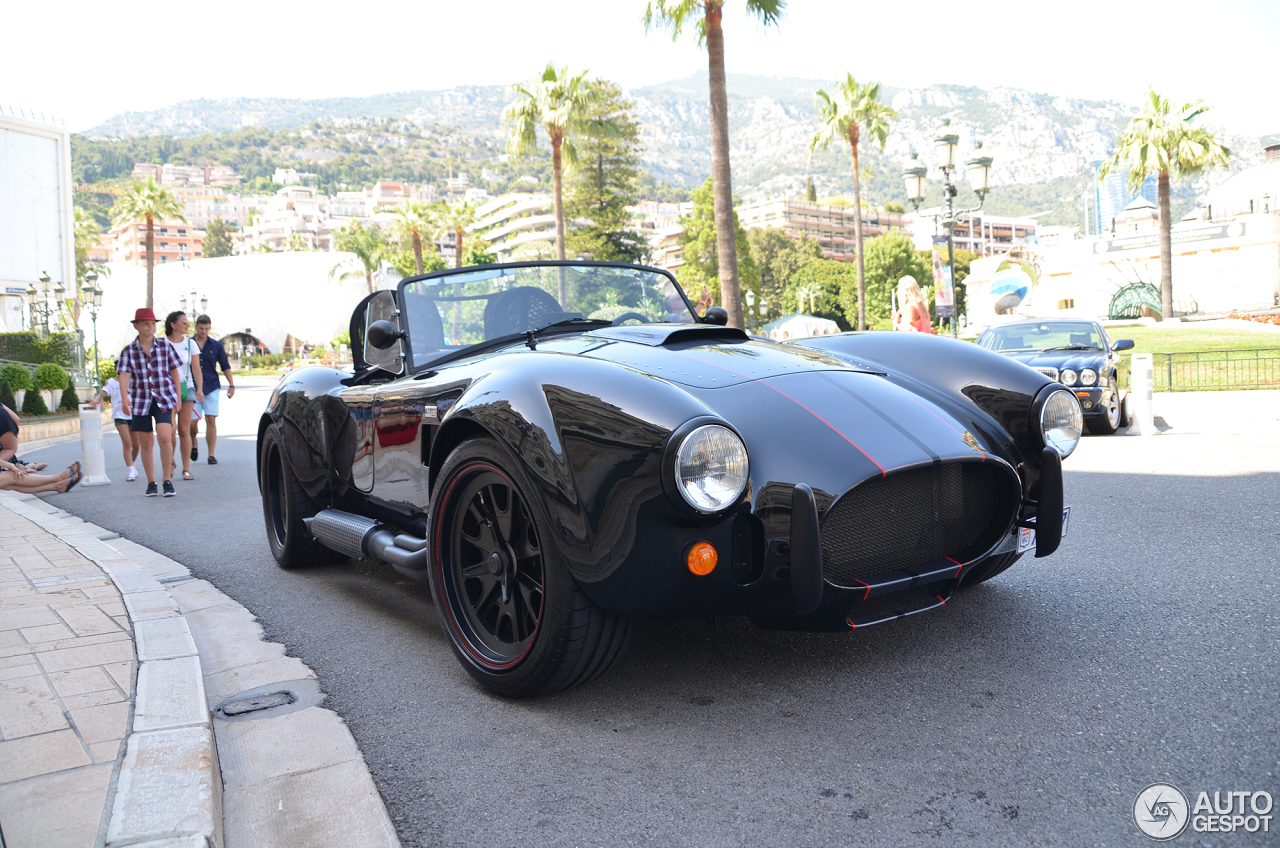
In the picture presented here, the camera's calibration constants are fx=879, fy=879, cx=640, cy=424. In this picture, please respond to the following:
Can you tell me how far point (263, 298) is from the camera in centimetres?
9856

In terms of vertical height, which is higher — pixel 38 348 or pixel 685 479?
pixel 38 348

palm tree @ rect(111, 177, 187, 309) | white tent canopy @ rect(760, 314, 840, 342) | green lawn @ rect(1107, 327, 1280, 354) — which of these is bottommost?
green lawn @ rect(1107, 327, 1280, 354)

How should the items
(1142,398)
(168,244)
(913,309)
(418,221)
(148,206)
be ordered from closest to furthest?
(913,309) → (1142,398) → (148,206) → (418,221) → (168,244)

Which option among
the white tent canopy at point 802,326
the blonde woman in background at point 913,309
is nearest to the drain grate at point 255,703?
the blonde woman in background at point 913,309

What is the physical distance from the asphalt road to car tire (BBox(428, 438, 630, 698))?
0.14 metres

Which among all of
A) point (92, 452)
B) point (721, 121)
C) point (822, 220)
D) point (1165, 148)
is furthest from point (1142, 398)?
point (822, 220)

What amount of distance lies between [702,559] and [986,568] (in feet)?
3.28

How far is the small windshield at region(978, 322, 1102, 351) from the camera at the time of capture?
1155cm

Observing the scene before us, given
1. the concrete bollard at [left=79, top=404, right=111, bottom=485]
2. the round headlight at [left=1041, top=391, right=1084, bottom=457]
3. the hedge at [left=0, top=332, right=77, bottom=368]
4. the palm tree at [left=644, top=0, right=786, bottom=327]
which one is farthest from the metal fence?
the hedge at [left=0, top=332, right=77, bottom=368]

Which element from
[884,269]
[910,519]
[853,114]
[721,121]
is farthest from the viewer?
[884,269]

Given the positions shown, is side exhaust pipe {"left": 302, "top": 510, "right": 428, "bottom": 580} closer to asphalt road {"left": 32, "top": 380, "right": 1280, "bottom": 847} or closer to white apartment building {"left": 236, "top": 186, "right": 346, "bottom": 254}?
asphalt road {"left": 32, "top": 380, "right": 1280, "bottom": 847}

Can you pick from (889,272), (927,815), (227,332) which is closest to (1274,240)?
(889,272)

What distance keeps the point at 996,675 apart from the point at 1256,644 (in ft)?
3.00

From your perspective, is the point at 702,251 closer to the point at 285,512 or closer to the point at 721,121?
the point at 721,121
